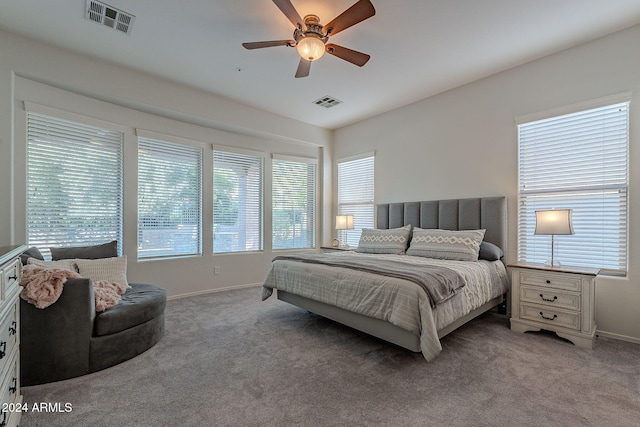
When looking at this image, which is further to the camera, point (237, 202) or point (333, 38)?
point (237, 202)

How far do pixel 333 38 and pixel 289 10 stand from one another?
2.99 feet

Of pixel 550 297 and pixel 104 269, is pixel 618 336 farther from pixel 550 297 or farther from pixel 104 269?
pixel 104 269

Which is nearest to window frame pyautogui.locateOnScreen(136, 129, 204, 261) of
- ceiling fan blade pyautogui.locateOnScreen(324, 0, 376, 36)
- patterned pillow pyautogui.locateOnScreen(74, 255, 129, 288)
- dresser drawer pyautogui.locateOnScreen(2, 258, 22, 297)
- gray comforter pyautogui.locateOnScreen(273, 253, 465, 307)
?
patterned pillow pyautogui.locateOnScreen(74, 255, 129, 288)

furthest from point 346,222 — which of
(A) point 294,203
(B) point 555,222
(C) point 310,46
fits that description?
(C) point 310,46

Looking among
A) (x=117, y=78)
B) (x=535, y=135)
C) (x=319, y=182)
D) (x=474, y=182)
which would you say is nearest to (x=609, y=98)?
(x=535, y=135)

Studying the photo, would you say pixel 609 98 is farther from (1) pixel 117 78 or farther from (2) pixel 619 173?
(1) pixel 117 78

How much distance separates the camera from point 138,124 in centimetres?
391

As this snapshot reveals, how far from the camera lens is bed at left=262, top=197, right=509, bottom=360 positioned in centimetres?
213

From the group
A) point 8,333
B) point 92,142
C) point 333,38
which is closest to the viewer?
point 8,333

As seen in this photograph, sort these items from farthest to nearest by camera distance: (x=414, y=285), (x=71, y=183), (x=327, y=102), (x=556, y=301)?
(x=327, y=102), (x=71, y=183), (x=556, y=301), (x=414, y=285)

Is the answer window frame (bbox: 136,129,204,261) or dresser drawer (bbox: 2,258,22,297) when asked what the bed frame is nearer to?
window frame (bbox: 136,129,204,261)

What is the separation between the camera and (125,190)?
3.80m

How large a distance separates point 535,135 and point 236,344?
3.97 metres

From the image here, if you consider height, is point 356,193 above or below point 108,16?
below
